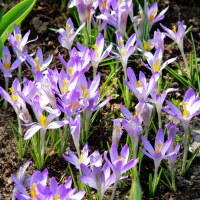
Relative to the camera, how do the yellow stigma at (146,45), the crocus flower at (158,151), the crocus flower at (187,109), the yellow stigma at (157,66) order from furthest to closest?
1. the yellow stigma at (146,45)
2. the yellow stigma at (157,66)
3. the crocus flower at (187,109)
4. the crocus flower at (158,151)

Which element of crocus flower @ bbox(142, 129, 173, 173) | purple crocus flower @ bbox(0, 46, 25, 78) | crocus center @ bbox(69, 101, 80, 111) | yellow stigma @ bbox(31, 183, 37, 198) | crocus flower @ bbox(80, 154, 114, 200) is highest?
purple crocus flower @ bbox(0, 46, 25, 78)

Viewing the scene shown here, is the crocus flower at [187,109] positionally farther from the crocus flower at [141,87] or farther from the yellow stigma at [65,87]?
the yellow stigma at [65,87]

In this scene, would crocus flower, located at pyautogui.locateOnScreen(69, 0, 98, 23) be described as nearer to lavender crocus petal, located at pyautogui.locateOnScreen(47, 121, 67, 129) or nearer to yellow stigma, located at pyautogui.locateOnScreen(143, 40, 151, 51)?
yellow stigma, located at pyautogui.locateOnScreen(143, 40, 151, 51)

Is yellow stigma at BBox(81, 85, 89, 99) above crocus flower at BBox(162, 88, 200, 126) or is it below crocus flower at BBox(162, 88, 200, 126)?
above

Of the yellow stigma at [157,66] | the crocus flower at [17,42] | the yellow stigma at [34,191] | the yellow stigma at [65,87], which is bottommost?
the yellow stigma at [34,191]

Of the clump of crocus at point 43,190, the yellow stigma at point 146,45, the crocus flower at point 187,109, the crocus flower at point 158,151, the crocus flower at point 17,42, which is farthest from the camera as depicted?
the yellow stigma at point 146,45

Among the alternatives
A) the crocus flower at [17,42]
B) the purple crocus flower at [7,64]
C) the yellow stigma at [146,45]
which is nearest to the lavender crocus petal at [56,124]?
the purple crocus flower at [7,64]

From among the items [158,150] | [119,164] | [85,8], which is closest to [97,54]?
[85,8]

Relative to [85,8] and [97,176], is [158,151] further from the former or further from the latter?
[85,8]

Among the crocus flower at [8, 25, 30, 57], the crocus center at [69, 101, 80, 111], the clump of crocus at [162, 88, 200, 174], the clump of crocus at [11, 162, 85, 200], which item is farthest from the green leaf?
the clump of crocus at [11, 162, 85, 200]
